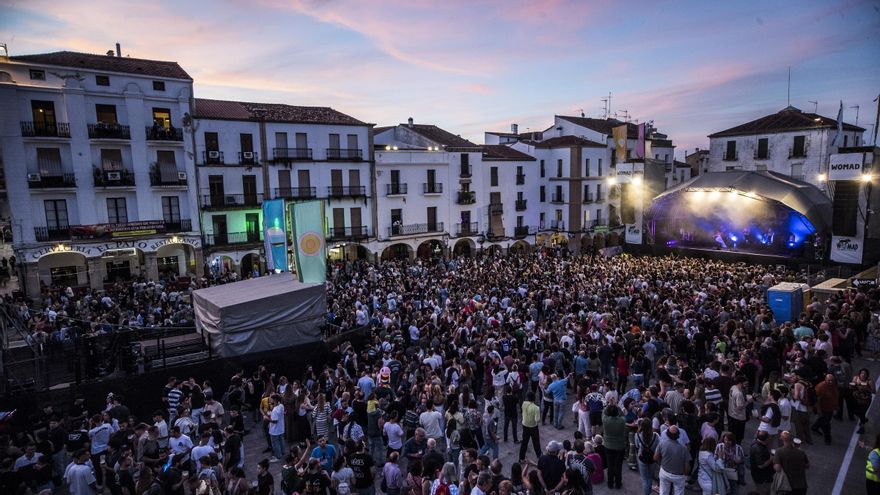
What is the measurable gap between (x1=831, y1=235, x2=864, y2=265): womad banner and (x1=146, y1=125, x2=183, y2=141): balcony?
33882mm

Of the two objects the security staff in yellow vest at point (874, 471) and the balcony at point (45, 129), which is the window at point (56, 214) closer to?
the balcony at point (45, 129)

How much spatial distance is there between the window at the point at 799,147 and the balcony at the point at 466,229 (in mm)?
24581

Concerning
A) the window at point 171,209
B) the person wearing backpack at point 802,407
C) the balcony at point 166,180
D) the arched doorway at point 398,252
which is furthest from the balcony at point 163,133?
the person wearing backpack at point 802,407

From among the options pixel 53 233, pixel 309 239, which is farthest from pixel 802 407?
pixel 53 233

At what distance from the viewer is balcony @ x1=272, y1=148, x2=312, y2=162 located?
29828mm

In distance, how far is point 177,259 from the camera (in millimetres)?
28062

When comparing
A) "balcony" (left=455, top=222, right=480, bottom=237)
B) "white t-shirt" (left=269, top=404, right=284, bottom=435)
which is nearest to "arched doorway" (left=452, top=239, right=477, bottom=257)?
"balcony" (left=455, top=222, right=480, bottom=237)

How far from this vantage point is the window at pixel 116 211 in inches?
1003

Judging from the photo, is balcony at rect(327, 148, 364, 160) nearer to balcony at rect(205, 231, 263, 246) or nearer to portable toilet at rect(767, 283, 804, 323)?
balcony at rect(205, 231, 263, 246)

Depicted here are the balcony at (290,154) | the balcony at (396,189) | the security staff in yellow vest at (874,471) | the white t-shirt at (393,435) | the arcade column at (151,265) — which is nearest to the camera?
the security staff in yellow vest at (874,471)

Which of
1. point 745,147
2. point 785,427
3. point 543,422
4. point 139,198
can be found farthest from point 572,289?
point 745,147

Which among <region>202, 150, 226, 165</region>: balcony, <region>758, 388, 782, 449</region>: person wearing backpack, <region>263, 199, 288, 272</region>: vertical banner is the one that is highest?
<region>202, 150, 226, 165</region>: balcony

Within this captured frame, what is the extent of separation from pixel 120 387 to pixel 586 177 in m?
37.1

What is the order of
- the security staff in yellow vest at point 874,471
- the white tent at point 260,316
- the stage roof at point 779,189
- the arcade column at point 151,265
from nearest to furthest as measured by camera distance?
1. the security staff in yellow vest at point 874,471
2. the white tent at point 260,316
3. the arcade column at point 151,265
4. the stage roof at point 779,189
